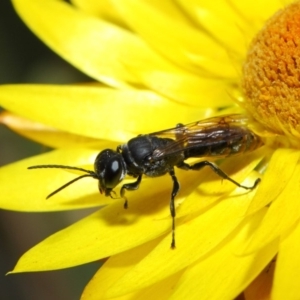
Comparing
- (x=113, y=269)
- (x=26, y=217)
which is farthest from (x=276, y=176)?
(x=26, y=217)

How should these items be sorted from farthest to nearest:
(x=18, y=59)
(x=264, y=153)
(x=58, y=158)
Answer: (x=18, y=59) → (x=58, y=158) → (x=264, y=153)

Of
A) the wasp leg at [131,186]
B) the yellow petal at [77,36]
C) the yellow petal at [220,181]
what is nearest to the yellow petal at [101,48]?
the yellow petal at [77,36]

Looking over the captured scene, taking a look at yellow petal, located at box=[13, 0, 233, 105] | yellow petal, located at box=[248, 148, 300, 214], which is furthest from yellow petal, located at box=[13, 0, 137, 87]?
yellow petal, located at box=[248, 148, 300, 214]

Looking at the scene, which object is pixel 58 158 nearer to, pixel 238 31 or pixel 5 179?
pixel 5 179

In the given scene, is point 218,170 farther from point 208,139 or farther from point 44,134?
point 44,134

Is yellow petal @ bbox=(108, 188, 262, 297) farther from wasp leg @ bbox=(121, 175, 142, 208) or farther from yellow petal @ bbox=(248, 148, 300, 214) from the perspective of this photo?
wasp leg @ bbox=(121, 175, 142, 208)

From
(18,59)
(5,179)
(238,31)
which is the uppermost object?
(238,31)

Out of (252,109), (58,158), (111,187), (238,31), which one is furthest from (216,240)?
(238,31)
